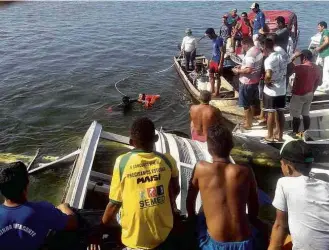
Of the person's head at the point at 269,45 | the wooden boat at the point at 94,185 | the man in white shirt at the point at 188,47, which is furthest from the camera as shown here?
the man in white shirt at the point at 188,47

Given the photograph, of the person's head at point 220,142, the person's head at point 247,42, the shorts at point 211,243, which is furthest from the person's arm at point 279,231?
the person's head at point 247,42

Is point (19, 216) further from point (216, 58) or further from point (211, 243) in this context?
point (216, 58)

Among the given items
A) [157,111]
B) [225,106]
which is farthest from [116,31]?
[225,106]

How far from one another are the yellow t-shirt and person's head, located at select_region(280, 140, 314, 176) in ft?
3.99

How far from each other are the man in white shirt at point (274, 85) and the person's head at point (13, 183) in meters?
5.66

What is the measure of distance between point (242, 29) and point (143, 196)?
13222mm

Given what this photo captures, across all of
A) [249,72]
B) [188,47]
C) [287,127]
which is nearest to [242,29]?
[188,47]

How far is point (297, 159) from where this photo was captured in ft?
11.9

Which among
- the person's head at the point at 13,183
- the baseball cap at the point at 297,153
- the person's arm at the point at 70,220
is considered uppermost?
the baseball cap at the point at 297,153

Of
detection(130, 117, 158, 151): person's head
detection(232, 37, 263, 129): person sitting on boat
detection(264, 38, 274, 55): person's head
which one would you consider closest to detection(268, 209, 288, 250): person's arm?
detection(130, 117, 158, 151): person's head

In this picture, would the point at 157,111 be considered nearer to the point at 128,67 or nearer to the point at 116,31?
the point at 128,67

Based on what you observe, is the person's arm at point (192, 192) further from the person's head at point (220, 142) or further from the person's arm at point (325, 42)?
the person's arm at point (325, 42)

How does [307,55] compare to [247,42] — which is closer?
[307,55]

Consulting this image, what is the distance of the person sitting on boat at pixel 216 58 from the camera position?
1148cm
